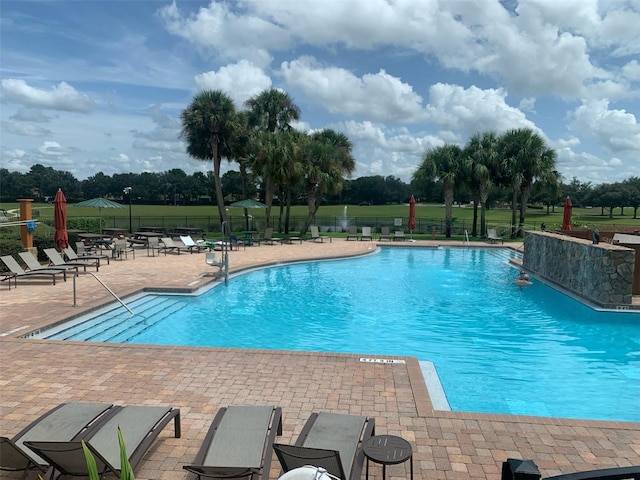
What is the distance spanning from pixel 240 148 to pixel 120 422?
26.2m

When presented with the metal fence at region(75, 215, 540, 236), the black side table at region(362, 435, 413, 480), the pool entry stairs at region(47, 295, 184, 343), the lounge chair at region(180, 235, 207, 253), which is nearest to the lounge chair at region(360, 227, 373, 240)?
the metal fence at region(75, 215, 540, 236)

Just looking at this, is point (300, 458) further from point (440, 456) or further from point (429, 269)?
point (429, 269)

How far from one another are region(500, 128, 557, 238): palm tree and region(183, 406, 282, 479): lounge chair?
25.5m

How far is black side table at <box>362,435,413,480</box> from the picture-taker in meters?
3.39

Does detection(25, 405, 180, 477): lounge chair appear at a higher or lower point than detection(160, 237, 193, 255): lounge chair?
lower

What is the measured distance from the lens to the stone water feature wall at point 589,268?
11.5 metres

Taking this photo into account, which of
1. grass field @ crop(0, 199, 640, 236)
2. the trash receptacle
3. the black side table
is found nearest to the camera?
the trash receptacle

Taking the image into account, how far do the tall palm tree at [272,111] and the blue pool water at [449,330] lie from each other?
17.9 metres

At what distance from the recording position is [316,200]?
29.3 metres

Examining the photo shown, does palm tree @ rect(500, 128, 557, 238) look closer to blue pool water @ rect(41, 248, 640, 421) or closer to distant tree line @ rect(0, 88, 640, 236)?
distant tree line @ rect(0, 88, 640, 236)

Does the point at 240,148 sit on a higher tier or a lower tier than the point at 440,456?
higher

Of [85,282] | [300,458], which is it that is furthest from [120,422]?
[85,282]

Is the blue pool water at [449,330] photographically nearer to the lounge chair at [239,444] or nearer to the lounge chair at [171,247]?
the lounge chair at [239,444]

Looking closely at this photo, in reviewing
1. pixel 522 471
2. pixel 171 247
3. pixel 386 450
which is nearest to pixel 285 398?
pixel 386 450
